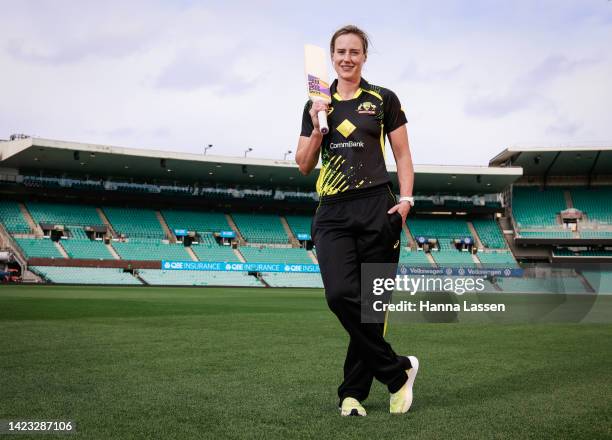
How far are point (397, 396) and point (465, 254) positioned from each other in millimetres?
48295

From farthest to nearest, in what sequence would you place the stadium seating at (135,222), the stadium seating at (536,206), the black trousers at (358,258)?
the stadium seating at (536,206) → the stadium seating at (135,222) → the black trousers at (358,258)

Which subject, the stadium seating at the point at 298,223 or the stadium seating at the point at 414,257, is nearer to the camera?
the stadium seating at the point at 414,257

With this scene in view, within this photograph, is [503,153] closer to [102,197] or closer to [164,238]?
[164,238]

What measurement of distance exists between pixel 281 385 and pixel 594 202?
53319mm

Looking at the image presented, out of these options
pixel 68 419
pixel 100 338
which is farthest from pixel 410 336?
pixel 68 419

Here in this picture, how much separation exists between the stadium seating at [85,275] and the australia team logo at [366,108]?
38105 millimetres

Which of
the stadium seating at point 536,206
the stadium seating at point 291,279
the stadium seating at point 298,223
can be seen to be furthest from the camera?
the stadium seating at point 298,223

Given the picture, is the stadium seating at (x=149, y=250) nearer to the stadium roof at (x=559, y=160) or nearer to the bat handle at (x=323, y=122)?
the stadium roof at (x=559, y=160)

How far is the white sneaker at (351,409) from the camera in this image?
3.70 meters

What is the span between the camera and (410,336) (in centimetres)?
914

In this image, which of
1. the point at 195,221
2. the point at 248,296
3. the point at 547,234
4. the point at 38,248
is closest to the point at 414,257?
the point at 547,234

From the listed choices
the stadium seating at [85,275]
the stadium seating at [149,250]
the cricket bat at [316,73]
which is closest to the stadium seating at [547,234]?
the stadium seating at [149,250]

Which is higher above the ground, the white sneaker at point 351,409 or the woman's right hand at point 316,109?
the woman's right hand at point 316,109

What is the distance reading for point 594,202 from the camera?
5188 centimetres
